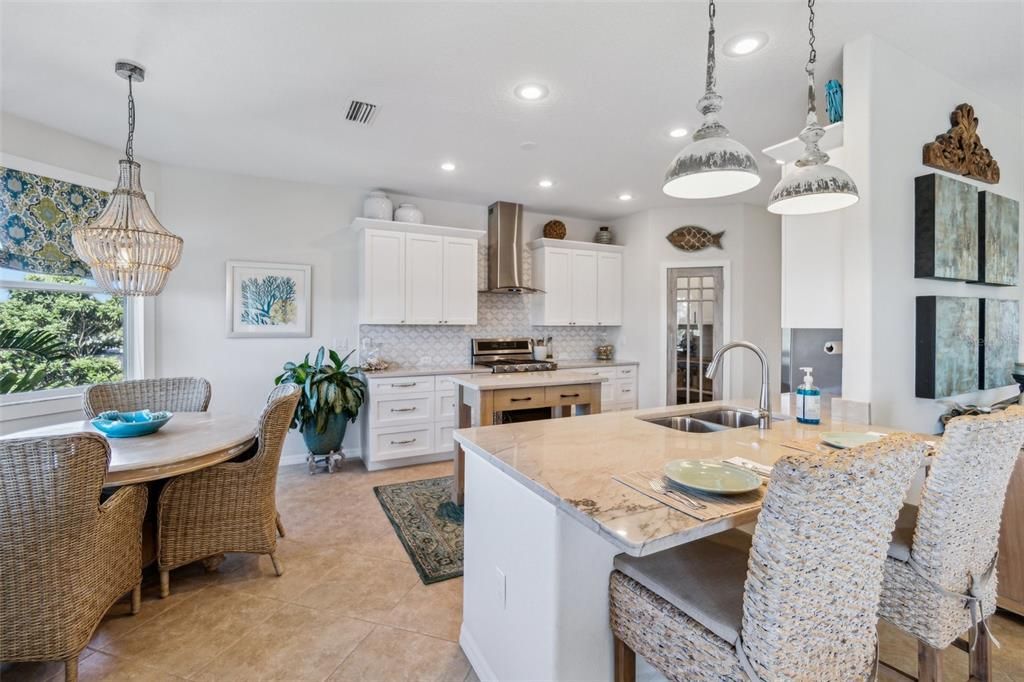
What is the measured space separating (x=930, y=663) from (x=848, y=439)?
27.1 inches

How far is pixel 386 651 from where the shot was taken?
6.20 feet

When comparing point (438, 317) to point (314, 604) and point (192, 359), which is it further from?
point (314, 604)

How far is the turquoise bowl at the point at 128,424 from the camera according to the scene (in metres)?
2.30

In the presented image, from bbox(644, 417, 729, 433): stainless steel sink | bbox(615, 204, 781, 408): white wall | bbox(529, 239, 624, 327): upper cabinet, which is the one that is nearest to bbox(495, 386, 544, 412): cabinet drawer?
bbox(644, 417, 729, 433): stainless steel sink

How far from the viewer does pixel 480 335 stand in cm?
529

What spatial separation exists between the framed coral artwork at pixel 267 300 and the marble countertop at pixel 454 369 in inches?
35.9

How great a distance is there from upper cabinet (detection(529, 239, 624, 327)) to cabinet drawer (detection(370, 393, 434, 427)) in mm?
1781

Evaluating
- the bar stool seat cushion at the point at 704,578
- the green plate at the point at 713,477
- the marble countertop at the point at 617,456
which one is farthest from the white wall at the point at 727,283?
the green plate at the point at 713,477

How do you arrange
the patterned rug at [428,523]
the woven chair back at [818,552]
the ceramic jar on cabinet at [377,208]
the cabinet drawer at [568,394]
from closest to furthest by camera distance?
the woven chair back at [818,552]
the patterned rug at [428,523]
the cabinet drawer at [568,394]
the ceramic jar on cabinet at [377,208]

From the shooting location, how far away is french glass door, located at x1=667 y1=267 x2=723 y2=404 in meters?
5.16

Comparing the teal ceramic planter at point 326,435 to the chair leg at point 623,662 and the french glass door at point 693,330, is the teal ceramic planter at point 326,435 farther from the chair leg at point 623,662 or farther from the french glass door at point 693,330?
the french glass door at point 693,330

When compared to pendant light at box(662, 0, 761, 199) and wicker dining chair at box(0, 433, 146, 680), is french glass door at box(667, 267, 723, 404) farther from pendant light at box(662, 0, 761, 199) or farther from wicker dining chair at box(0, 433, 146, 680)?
wicker dining chair at box(0, 433, 146, 680)

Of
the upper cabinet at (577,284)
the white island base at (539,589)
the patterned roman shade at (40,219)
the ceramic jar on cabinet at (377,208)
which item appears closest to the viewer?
the white island base at (539,589)

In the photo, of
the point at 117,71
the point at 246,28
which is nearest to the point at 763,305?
the point at 246,28
